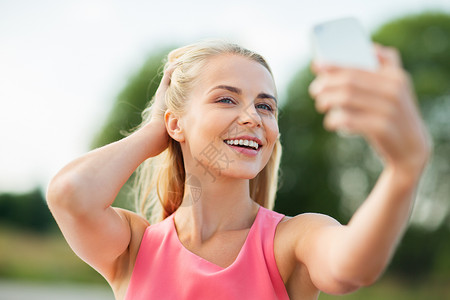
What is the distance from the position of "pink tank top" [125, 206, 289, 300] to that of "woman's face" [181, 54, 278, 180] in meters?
0.33

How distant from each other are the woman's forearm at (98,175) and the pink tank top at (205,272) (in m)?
0.37

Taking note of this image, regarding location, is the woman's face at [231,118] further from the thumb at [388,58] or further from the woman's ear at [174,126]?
the thumb at [388,58]

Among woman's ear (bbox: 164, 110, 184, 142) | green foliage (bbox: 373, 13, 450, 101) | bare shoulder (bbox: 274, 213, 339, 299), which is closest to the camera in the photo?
bare shoulder (bbox: 274, 213, 339, 299)

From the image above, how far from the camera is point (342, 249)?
1674 mm

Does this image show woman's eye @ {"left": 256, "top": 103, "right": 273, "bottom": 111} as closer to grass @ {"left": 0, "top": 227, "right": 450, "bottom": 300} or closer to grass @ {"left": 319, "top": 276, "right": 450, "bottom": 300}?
grass @ {"left": 319, "top": 276, "right": 450, "bottom": 300}

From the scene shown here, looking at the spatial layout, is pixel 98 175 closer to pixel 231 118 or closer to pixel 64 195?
pixel 64 195

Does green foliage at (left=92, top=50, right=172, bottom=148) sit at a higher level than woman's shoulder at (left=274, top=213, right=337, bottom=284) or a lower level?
lower

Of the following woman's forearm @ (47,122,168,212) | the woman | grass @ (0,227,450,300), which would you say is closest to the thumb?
the woman

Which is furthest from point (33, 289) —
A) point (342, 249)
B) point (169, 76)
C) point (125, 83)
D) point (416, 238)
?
point (342, 249)

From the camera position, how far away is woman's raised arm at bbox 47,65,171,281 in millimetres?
2254

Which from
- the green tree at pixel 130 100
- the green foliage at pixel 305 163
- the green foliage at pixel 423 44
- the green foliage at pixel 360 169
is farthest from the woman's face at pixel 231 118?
the green foliage at pixel 423 44

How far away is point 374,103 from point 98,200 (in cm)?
142

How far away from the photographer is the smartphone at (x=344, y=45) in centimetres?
131

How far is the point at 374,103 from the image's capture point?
51.3 inches
